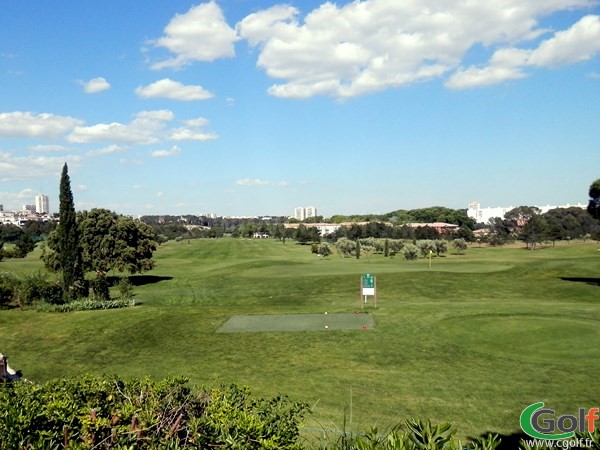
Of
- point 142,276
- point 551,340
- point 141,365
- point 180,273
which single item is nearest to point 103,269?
point 142,276

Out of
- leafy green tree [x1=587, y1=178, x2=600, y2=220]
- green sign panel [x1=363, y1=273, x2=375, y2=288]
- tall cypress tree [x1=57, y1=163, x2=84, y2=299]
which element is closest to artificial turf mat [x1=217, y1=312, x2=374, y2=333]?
green sign panel [x1=363, y1=273, x2=375, y2=288]

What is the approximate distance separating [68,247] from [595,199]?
4783 centimetres

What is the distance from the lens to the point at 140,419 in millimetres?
6531

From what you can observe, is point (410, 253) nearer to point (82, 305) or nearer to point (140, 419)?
point (82, 305)

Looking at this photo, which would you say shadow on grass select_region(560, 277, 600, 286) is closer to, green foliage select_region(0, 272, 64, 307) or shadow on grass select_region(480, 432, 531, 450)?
shadow on grass select_region(480, 432, 531, 450)

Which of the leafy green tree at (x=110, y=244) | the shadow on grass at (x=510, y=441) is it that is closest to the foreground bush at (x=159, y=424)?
the shadow on grass at (x=510, y=441)

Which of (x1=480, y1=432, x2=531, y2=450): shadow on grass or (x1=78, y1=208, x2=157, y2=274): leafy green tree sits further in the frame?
(x1=78, y1=208, x2=157, y2=274): leafy green tree

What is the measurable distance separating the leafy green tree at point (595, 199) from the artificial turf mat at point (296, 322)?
3244 centimetres

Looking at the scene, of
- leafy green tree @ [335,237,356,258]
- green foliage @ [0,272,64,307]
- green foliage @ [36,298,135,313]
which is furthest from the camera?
leafy green tree @ [335,237,356,258]

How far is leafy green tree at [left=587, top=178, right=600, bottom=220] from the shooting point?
47469 millimetres

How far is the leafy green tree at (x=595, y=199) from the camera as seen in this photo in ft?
156

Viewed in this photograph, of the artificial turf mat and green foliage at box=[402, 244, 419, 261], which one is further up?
green foliage at box=[402, 244, 419, 261]

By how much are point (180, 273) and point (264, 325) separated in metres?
41.9

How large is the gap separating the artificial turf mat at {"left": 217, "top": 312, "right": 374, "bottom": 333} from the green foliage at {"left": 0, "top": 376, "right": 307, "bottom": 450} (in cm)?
1708
